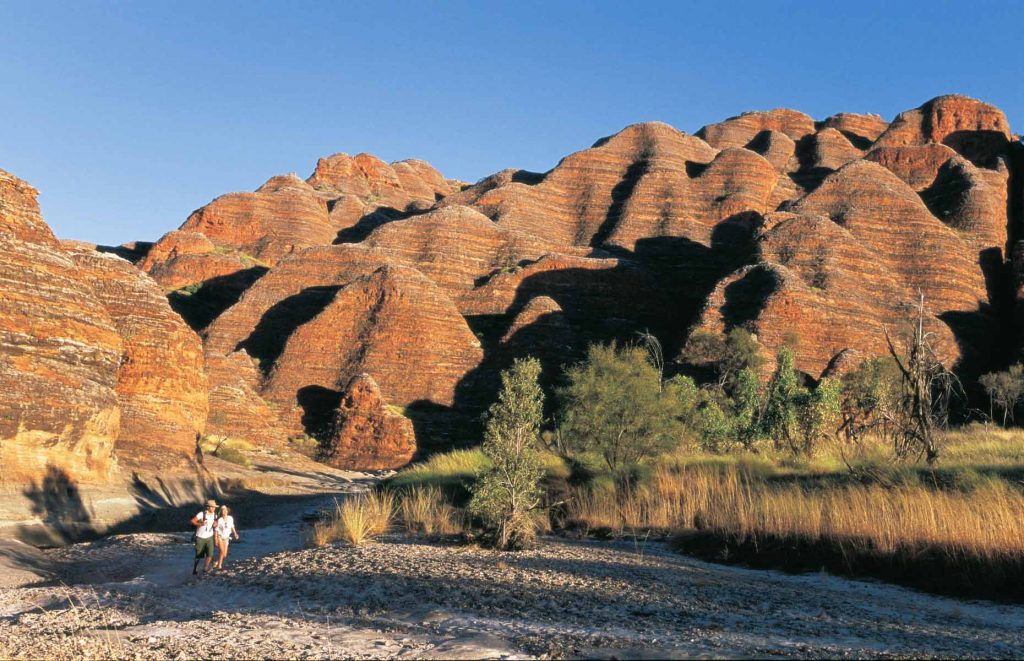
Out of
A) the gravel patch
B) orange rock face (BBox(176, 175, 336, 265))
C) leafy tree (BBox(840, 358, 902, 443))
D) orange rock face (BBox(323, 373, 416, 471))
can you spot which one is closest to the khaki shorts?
the gravel patch

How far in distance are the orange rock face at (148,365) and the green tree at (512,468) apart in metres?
14.6

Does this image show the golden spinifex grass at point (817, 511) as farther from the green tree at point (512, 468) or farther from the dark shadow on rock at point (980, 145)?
the dark shadow on rock at point (980, 145)

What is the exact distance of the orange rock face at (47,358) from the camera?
1592 cm

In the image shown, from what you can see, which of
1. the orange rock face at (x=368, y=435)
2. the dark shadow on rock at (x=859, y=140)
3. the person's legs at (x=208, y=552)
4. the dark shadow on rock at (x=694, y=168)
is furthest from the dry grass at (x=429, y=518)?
the dark shadow on rock at (x=859, y=140)

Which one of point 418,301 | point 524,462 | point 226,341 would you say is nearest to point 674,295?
point 418,301

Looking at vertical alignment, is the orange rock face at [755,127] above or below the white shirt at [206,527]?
above

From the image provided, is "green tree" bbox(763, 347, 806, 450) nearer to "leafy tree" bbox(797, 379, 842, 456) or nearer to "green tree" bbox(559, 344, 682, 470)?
"leafy tree" bbox(797, 379, 842, 456)

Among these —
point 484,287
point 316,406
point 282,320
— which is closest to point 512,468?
point 316,406

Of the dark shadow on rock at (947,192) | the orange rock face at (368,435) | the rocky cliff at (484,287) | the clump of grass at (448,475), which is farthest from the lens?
the dark shadow on rock at (947,192)

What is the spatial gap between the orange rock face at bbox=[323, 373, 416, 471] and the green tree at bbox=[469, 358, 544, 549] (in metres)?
26.8

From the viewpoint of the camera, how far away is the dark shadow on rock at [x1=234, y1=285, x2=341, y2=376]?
51062 millimetres

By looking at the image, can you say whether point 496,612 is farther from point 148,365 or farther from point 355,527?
point 148,365

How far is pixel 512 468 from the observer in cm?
1105

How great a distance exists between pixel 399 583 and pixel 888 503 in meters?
6.66
